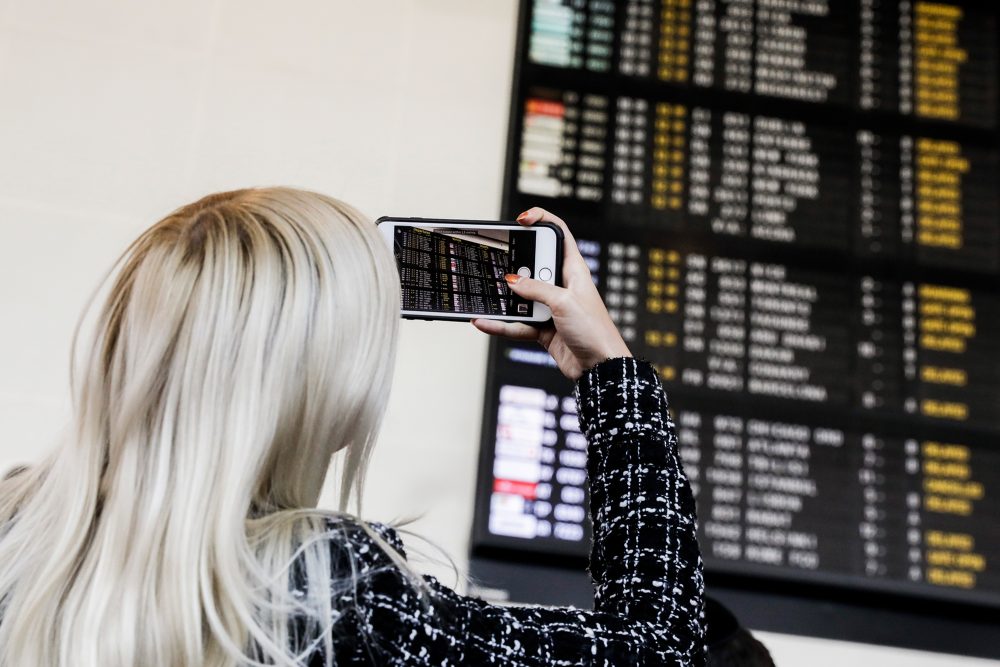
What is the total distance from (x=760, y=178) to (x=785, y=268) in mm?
186

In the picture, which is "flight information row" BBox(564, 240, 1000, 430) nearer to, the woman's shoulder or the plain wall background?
the plain wall background

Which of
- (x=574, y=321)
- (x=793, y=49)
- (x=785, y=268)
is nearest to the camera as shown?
(x=574, y=321)

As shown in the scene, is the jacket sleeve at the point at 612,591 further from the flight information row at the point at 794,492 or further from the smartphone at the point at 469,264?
the flight information row at the point at 794,492

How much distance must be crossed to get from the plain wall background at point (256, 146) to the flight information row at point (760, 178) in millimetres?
137

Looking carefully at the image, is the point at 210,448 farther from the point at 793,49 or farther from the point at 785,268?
the point at 793,49

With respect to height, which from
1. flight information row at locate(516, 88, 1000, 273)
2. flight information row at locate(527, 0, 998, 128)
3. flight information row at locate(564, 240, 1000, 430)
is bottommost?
flight information row at locate(564, 240, 1000, 430)

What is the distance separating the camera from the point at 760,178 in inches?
81.6

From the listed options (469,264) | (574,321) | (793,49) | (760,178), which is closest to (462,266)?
(469,264)

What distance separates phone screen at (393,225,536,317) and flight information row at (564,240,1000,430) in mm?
955

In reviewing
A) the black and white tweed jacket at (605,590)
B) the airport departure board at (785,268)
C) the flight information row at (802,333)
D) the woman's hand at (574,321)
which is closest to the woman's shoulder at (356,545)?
the black and white tweed jacket at (605,590)

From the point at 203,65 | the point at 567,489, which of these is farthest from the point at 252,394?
the point at 203,65

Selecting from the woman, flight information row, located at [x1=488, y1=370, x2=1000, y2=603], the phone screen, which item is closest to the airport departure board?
flight information row, located at [x1=488, y1=370, x2=1000, y2=603]

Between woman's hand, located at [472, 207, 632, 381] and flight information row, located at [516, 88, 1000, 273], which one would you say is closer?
woman's hand, located at [472, 207, 632, 381]

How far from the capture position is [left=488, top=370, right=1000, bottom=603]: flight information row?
5.99 ft
